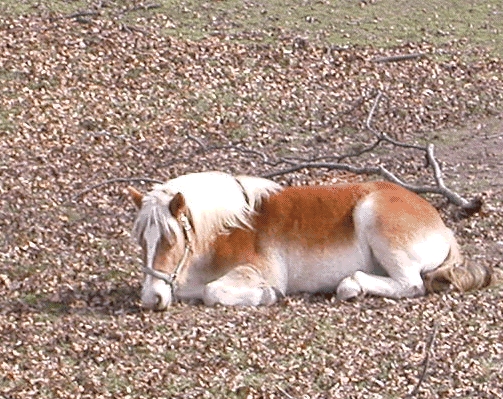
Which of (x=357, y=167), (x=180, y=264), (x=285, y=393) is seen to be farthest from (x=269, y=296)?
(x=357, y=167)

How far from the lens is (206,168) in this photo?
40.2 ft

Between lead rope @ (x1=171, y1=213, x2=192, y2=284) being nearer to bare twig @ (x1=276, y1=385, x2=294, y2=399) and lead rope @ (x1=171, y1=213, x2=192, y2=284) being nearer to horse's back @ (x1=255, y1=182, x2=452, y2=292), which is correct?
horse's back @ (x1=255, y1=182, x2=452, y2=292)

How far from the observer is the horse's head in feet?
29.1

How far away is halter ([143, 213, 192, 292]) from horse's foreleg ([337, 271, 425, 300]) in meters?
0.93

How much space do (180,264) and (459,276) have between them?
66.0 inches

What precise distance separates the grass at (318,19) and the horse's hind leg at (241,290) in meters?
6.09

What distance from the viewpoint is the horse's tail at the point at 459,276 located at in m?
9.36

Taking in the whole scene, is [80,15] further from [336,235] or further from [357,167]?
[336,235]

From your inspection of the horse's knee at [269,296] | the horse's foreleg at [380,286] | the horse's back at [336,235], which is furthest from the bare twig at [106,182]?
the horse's foreleg at [380,286]

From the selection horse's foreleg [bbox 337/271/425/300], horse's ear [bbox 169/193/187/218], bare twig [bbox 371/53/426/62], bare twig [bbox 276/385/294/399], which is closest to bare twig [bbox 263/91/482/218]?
horse's foreleg [bbox 337/271/425/300]

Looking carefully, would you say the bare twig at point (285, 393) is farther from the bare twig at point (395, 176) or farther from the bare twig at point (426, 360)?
the bare twig at point (395, 176)

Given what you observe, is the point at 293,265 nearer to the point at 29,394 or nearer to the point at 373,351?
the point at 373,351

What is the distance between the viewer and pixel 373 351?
8.10 meters

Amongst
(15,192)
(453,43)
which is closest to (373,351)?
(15,192)
